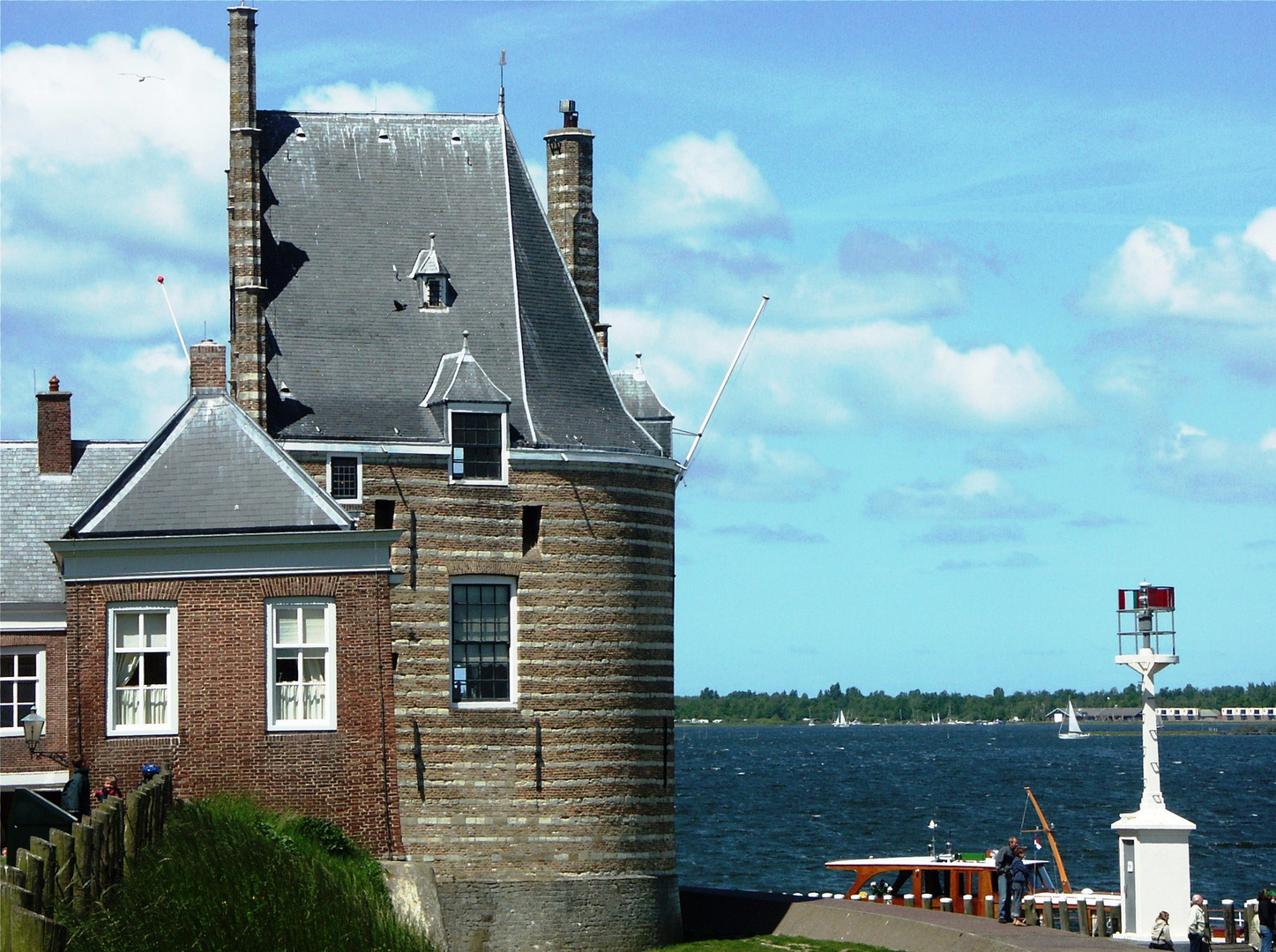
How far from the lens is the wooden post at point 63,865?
702 inches

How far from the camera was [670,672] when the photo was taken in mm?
42375

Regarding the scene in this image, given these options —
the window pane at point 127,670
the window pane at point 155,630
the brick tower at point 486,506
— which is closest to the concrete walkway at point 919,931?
the brick tower at point 486,506

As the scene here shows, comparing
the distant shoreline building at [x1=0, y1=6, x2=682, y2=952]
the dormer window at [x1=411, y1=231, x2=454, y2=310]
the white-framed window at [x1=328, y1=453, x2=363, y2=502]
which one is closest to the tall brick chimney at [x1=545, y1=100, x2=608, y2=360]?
the distant shoreline building at [x1=0, y1=6, x2=682, y2=952]

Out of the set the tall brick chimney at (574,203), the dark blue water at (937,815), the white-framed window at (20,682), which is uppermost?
the tall brick chimney at (574,203)

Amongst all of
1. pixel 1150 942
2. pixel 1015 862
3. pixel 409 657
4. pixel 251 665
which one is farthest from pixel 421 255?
pixel 1150 942

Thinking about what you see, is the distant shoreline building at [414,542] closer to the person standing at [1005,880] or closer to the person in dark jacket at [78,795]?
the person in dark jacket at [78,795]

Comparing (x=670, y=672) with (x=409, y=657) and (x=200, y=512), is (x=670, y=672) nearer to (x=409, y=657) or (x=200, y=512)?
(x=409, y=657)

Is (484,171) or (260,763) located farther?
(484,171)

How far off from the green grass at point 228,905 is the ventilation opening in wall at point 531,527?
15.3 m

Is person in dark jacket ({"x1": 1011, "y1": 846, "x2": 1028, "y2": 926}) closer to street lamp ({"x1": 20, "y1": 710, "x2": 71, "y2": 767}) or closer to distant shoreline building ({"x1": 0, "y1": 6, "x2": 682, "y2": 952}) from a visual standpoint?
distant shoreline building ({"x1": 0, "y1": 6, "x2": 682, "y2": 952})

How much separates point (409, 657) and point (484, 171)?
1156 cm

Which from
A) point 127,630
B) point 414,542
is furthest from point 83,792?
point 414,542

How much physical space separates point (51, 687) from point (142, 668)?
5.85 metres

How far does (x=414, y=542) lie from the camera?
39.0m
